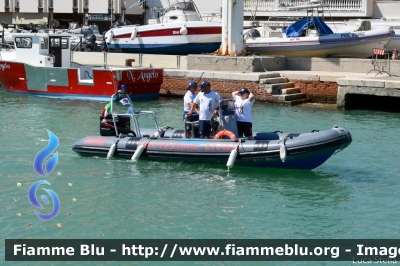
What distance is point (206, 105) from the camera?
1387 cm

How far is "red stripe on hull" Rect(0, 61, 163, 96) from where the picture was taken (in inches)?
935

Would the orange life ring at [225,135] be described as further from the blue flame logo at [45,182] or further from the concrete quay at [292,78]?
the concrete quay at [292,78]

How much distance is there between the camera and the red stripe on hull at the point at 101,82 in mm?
23750

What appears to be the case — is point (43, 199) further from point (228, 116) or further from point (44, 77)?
point (44, 77)

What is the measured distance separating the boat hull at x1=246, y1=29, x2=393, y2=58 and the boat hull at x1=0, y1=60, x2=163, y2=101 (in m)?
4.84

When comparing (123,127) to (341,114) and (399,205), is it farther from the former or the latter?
(341,114)

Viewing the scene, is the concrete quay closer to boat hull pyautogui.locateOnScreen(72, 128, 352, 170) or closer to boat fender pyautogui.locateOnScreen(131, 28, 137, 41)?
boat fender pyautogui.locateOnScreen(131, 28, 137, 41)

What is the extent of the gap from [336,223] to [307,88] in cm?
1307

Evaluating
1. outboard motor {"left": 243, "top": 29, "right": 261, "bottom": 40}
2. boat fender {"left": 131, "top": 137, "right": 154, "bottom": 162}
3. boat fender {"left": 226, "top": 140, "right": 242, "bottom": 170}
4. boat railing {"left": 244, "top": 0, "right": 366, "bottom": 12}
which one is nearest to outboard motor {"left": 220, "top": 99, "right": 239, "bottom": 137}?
boat fender {"left": 226, "top": 140, "right": 242, "bottom": 170}

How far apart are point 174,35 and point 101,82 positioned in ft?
23.0

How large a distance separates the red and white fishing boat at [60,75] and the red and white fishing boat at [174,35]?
557cm

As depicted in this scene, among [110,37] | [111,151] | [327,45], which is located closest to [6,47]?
[110,37]

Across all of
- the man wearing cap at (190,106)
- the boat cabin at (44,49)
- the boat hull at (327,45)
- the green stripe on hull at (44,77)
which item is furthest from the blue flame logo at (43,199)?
the boat hull at (327,45)

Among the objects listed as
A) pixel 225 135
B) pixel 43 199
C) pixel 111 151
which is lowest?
pixel 43 199
